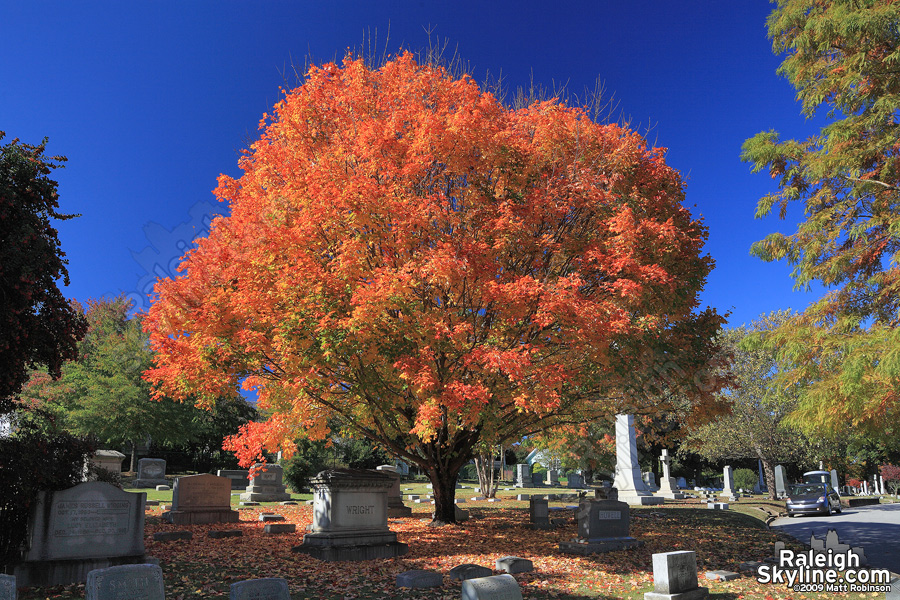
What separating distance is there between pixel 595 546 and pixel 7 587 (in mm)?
11343

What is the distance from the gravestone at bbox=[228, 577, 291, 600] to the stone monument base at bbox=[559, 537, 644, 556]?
28.6 feet

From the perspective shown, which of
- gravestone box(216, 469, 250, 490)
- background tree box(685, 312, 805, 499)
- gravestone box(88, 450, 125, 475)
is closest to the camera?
gravestone box(88, 450, 125, 475)

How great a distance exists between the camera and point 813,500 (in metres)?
27.5

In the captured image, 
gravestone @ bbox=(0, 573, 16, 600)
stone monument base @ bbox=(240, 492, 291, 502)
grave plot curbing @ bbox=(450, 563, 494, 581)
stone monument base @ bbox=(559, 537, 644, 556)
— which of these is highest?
gravestone @ bbox=(0, 573, 16, 600)

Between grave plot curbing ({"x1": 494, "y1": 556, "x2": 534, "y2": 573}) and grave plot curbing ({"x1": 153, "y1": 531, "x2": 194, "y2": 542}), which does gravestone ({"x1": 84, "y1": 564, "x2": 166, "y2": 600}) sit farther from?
grave plot curbing ({"x1": 153, "y1": 531, "x2": 194, "y2": 542})

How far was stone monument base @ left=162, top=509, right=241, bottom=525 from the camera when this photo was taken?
16.0 meters

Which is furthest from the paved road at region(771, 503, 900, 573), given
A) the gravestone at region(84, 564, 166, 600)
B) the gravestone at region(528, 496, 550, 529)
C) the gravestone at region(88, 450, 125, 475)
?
the gravestone at region(88, 450, 125, 475)

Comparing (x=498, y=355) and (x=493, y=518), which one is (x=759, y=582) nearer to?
(x=498, y=355)

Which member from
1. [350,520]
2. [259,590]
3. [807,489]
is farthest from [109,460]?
[807,489]

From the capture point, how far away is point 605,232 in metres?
13.6

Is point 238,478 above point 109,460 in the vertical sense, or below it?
below

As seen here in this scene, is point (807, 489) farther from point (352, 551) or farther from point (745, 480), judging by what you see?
point (352, 551)

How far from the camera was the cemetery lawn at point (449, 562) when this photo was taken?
8484 millimetres

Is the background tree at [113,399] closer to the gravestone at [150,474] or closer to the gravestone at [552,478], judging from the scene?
the gravestone at [150,474]
